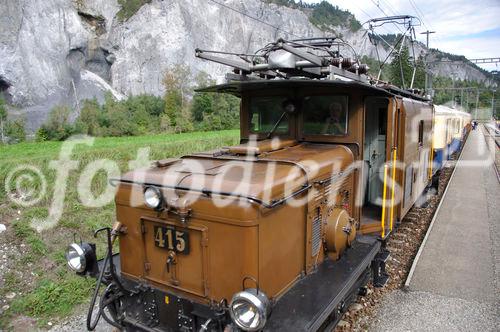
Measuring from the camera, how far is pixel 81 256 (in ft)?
13.6

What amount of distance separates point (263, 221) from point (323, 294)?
1.04 meters

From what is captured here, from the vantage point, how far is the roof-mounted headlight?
416cm

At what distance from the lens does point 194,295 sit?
12.3 ft

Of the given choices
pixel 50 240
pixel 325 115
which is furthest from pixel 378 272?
pixel 50 240

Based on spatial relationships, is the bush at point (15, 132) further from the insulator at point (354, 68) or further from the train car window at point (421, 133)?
the insulator at point (354, 68)

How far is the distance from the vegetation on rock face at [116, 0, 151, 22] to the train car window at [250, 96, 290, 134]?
63.7 meters

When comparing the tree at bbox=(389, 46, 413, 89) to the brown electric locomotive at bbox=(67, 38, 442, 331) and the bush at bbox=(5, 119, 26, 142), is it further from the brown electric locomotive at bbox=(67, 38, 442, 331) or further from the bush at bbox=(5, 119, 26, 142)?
the bush at bbox=(5, 119, 26, 142)

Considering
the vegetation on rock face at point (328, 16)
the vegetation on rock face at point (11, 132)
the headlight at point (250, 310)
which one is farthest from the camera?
the vegetation on rock face at point (328, 16)

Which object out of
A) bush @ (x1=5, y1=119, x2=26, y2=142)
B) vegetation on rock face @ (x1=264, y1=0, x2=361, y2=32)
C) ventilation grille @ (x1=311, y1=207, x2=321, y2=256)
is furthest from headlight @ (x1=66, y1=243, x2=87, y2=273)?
vegetation on rock face @ (x1=264, y1=0, x2=361, y2=32)

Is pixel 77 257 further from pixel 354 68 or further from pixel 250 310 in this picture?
pixel 354 68

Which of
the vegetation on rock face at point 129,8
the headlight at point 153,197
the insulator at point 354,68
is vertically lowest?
the headlight at point 153,197

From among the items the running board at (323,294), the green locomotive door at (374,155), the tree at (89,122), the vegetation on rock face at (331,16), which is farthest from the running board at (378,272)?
the vegetation on rock face at (331,16)

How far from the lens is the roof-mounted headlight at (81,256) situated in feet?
13.6

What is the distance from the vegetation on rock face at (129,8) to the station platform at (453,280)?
62595mm
